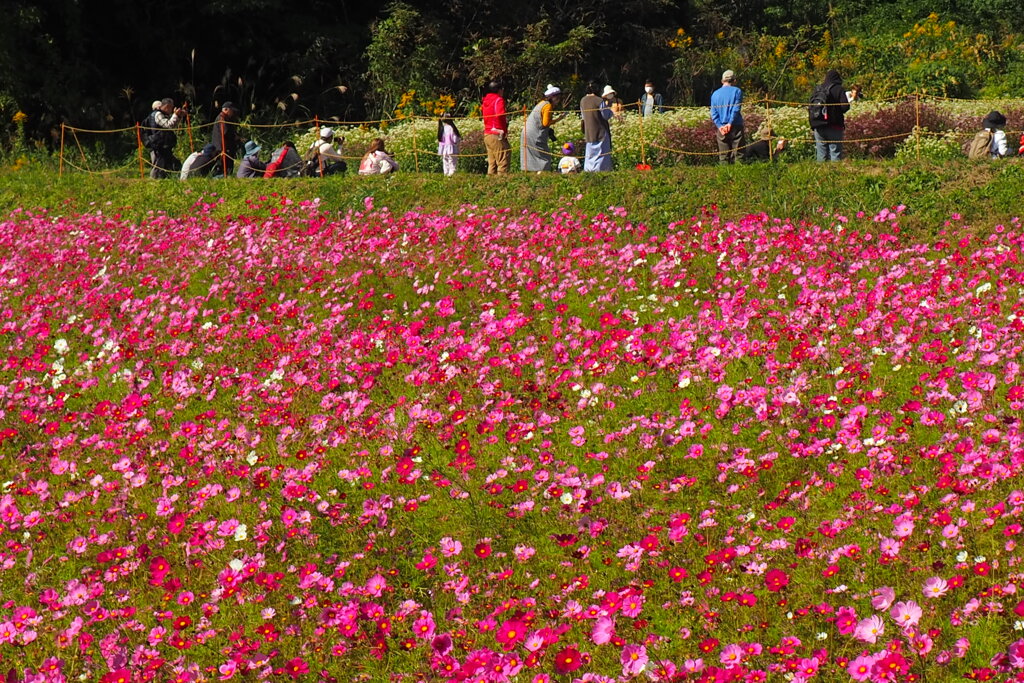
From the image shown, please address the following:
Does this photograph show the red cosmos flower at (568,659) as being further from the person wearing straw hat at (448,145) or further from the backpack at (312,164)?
the backpack at (312,164)

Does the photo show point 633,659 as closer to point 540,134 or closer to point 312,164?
point 540,134

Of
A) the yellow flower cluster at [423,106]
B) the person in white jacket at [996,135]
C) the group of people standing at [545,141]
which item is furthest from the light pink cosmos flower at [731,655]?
the yellow flower cluster at [423,106]

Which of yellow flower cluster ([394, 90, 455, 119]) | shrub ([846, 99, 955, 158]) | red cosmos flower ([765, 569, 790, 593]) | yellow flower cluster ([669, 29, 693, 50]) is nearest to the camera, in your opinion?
red cosmos flower ([765, 569, 790, 593])

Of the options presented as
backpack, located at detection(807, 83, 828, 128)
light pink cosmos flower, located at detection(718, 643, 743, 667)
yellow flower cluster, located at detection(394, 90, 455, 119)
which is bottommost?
light pink cosmos flower, located at detection(718, 643, 743, 667)

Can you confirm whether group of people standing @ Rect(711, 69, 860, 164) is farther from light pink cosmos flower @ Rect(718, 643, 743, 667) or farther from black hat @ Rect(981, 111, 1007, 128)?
light pink cosmos flower @ Rect(718, 643, 743, 667)

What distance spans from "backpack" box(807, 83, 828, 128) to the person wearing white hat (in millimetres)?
6946

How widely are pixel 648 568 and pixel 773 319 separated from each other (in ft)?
11.7

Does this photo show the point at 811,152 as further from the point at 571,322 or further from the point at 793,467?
the point at 793,467

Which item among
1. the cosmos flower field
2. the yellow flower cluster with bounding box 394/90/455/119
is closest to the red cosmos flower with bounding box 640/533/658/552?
the cosmos flower field

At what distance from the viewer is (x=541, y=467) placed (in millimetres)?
6992

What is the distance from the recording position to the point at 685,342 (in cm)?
848

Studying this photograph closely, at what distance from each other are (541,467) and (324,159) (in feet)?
38.7

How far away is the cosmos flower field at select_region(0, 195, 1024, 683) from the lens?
529 centimetres

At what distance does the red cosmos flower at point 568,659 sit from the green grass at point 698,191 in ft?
24.4
